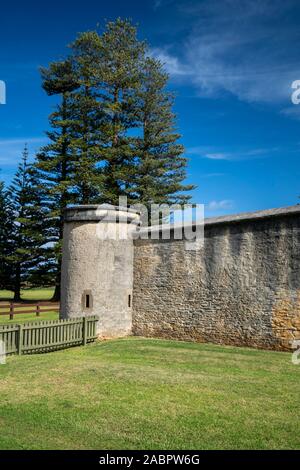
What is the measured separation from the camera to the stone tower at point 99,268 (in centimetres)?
1673

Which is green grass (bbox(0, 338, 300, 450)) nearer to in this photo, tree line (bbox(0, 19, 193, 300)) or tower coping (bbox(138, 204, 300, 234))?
tower coping (bbox(138, 204, 300, 234))

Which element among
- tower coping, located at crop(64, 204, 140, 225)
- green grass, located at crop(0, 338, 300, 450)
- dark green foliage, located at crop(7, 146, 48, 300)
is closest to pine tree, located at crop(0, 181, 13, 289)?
dark green foliage, located at crop(7, 146, 48, 300)

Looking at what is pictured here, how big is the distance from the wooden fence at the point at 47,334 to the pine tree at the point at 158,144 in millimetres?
21564

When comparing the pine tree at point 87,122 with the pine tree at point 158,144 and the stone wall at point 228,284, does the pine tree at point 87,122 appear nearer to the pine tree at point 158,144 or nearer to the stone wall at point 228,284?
the pine tree at point 158,144

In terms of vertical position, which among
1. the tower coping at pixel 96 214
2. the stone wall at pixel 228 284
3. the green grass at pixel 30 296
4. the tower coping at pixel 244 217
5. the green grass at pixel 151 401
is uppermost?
the tower coping at pixel 96 214

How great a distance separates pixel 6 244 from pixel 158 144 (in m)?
17.8

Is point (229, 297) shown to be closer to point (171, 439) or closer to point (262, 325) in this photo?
point (262, 325)

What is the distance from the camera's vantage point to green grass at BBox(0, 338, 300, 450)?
6449 millimetres

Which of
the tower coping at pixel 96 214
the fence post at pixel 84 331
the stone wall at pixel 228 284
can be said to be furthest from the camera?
the tower coping at pixel 96 214

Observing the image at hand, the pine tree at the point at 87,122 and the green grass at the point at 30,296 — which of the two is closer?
the pine tree at the point at 87,122

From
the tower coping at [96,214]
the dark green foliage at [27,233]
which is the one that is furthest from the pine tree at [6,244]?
the tower coping at [96,214]

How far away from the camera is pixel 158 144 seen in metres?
38.6

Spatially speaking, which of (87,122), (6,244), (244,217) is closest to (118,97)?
(87,122)

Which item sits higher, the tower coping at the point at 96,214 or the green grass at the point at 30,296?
the tower coping at the point at 96,214
